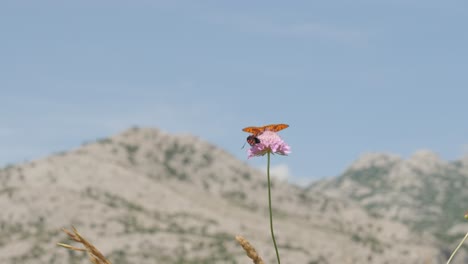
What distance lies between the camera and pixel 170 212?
4178 inches

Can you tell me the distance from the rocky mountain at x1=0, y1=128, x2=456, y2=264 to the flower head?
79.4 metres

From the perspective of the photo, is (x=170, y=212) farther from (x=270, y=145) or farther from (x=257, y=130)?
(x=257, y=130)

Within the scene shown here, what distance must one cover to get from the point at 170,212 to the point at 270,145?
102m

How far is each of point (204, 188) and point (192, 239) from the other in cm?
3559

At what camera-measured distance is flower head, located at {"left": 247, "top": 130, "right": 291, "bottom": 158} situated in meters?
5.43

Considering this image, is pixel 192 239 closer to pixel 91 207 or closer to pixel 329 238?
pixel 91 207

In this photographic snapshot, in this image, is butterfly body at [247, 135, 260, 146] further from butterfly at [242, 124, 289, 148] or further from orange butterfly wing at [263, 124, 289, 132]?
orange butterfly wing at [263, 124, 289, 132]

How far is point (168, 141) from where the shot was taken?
14150 centimetres

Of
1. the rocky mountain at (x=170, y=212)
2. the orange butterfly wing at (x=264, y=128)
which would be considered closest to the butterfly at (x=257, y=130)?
the orange butterfly wing at (x=264, y=128)

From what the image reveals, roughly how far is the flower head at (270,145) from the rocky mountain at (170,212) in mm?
79396

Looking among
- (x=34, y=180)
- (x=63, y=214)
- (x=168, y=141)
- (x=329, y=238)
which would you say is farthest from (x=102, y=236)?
(x=168, y=141)

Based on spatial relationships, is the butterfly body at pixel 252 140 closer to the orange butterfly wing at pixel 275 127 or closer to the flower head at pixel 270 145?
the flower head at pixel 270 145

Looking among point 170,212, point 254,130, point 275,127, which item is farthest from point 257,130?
point 170,212

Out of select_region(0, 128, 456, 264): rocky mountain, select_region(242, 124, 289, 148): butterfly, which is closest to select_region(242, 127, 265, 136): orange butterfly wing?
select_region(242, 124, 289, 148): butterfly
